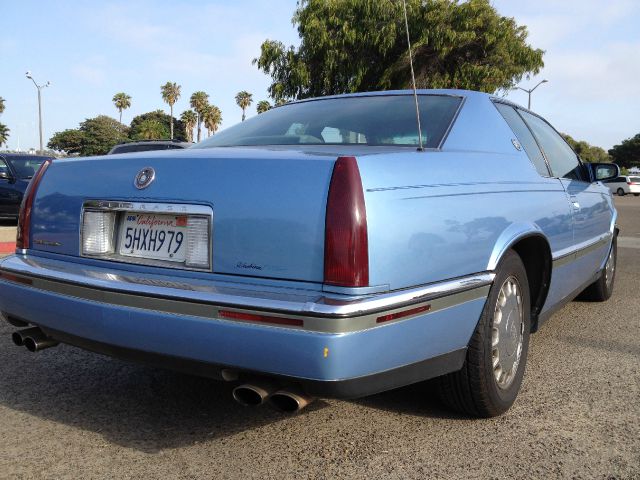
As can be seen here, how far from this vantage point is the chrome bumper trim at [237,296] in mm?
1982

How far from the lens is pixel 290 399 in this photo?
2107mm

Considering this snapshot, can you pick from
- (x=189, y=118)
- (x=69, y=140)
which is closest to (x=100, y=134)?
(x=69, y=140)

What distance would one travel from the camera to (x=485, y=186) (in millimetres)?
2652

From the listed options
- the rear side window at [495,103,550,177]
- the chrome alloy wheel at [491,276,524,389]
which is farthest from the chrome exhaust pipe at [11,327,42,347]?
the rear side window at [495,103,550,177]

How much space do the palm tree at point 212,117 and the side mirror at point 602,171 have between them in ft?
230

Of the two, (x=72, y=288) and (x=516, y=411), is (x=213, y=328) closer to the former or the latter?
(x=72, y=288)

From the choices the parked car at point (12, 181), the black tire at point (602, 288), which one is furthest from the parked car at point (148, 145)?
the black tire at point (602, 288)

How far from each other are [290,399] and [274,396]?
6 cm

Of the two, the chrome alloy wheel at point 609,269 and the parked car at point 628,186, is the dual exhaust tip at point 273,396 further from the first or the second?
the parked car at point 628,186

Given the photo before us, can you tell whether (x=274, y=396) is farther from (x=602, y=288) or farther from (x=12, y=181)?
(x=12, y=181)

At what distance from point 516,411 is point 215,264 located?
1605 millimetres

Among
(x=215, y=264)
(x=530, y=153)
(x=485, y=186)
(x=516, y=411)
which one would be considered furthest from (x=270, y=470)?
(x=530, y=153)

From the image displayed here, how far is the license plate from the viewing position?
2.35 m

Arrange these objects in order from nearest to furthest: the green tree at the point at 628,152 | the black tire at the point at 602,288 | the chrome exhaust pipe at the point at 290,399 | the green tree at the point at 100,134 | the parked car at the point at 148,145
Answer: the chrome exhaust pipe at the point at 290,399 < the black tire at the point at 602,288 < the parked car at the point at 148,145 < the green tree at the point at 628,152 < the green tree at the point at 100,134
